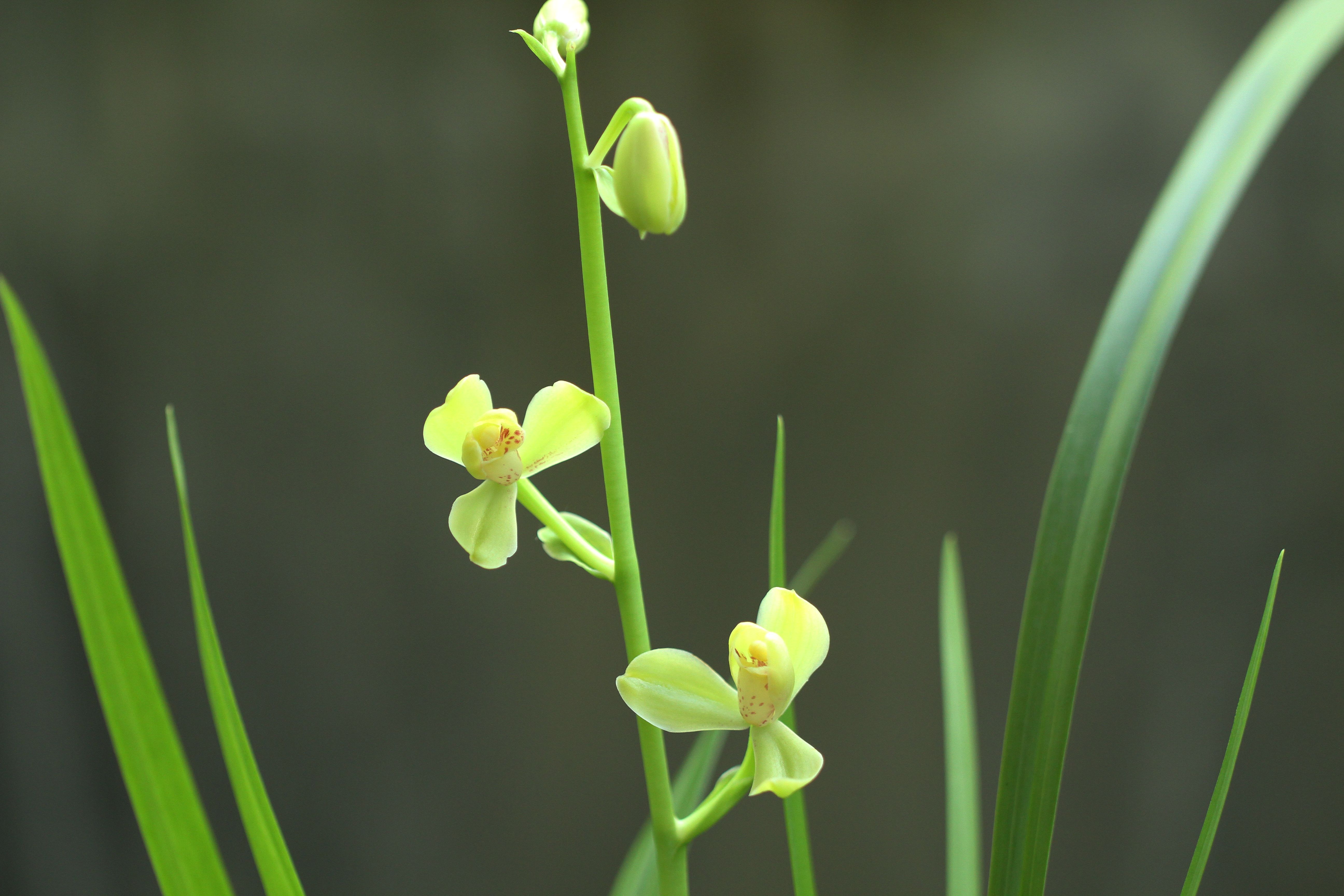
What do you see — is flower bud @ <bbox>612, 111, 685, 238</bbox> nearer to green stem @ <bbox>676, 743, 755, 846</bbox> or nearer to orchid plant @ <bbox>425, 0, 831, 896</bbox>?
orchid plant @ <bbox>425, 0, 831, 896</bbox>

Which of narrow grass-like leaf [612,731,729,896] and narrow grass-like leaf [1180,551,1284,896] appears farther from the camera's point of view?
narrow grass-like leaf [612,731,729,896]

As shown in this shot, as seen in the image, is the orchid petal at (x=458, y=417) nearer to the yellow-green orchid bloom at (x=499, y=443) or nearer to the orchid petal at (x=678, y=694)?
the yellow-green orchid bloom at (x=499, y=443)

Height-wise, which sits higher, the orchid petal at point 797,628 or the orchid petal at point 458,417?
the orchid petal at point 458,417

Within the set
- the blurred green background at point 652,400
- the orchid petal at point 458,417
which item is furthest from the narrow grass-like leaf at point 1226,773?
the blurred green background at point 652,400

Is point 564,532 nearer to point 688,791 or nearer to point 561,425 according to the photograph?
point 561,425

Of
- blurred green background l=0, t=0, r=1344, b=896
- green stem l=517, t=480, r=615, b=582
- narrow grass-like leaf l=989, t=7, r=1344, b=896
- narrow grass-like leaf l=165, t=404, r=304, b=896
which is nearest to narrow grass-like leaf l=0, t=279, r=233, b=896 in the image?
narrow grass-like leaf l=165, t=404, r=304, b=896

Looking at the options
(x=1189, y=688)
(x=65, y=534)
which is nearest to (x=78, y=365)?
(x=65, y=534)

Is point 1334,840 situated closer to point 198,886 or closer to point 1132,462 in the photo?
point 1132,462
